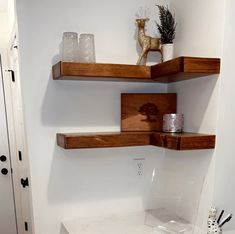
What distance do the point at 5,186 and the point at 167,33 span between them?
7.32ft

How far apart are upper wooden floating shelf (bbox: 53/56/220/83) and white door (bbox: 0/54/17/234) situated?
147cm

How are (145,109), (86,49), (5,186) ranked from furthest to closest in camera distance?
(5,186)
(145,109)
(86,49)

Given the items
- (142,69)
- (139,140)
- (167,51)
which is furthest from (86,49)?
(139,140)

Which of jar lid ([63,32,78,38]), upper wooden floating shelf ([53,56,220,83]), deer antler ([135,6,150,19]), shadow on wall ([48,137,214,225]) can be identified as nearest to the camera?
upper wooden floating shelf ([53,56,220,83])

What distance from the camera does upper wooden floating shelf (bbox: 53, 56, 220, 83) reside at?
1230 mm

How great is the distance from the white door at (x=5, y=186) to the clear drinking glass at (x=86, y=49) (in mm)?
1572

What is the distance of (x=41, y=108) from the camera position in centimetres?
147

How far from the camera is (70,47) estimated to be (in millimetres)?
1380

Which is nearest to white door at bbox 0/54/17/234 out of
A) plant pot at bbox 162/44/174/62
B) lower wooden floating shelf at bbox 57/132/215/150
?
lower wooden floating shelf at bbox 57/132/215/150

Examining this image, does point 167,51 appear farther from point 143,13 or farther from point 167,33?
point 143,13

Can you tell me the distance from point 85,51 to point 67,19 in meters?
0.26

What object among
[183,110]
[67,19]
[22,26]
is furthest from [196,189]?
[22,26]

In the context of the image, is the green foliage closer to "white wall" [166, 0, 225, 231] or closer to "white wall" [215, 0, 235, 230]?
"white wall" [166, 0, 225, 231]

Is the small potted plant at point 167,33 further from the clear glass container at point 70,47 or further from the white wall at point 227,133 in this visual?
the clear glass container at point 70,47
